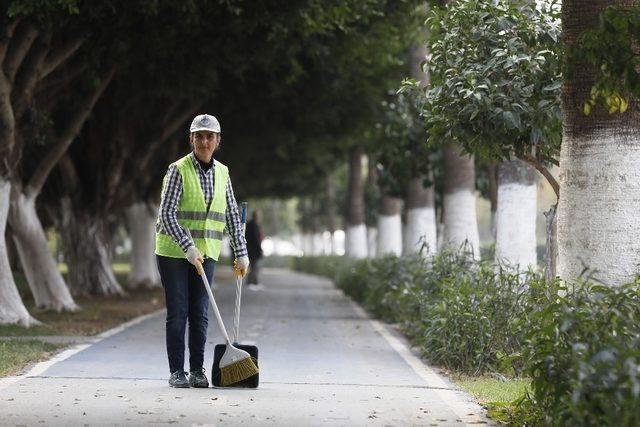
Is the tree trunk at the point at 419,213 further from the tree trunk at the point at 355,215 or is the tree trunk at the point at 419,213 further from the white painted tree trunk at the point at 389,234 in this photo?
the tree trunk at the point at 355,215

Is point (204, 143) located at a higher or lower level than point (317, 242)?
higher

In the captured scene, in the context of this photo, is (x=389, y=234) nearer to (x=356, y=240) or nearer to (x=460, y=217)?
(x=356, y=240)

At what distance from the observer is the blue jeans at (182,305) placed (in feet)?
30.0

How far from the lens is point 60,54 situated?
57.8 feet

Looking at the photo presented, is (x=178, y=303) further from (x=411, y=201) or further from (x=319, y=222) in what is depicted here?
(x=319, y=222)

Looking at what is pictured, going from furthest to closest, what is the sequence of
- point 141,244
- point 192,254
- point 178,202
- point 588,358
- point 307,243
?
point 307,243 < point 141,244 < point 178,202 < point 192,254 < point 588,358

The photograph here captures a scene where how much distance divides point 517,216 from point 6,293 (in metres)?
7.09

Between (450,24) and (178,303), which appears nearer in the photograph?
(178,303)

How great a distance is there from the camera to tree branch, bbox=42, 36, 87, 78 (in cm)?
1749

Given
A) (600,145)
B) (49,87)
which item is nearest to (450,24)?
(600,145)

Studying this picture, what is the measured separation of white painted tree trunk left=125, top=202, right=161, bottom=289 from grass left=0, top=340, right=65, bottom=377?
18.6 m

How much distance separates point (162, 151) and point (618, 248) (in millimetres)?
24397

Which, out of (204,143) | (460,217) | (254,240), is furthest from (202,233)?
(254,240)

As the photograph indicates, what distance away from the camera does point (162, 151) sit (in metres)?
31.3
